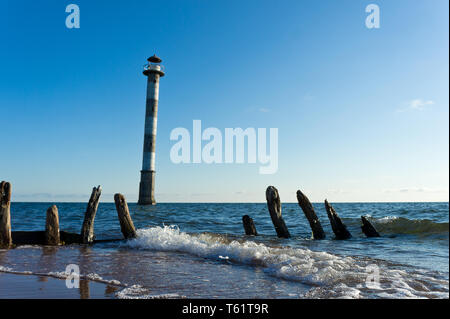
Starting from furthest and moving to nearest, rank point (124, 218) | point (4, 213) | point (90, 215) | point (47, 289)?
point (124, 218) < point (90, 215) < point (4, 213) < point (47, 289)

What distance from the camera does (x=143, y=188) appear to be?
35.2 metres

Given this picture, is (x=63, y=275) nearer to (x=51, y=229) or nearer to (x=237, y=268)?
(x=237, y=268)

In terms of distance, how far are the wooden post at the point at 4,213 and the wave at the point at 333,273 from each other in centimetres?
531

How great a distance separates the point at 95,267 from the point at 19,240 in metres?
5.45

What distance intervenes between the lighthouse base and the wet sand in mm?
29788

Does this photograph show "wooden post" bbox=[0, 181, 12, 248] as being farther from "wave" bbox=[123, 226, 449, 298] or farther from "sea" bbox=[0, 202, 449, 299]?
"wave" bbox=[123, 226, 449, 298]

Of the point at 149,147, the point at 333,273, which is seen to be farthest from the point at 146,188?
the point at 333,273

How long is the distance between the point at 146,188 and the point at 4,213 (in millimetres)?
25994

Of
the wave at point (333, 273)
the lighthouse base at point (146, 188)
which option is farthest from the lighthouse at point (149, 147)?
the wave at point (333, 273)

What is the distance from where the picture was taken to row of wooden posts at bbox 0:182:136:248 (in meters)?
9.40

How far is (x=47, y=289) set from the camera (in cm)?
482

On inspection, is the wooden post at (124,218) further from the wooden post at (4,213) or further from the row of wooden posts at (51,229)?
the wooden post at (4,213)

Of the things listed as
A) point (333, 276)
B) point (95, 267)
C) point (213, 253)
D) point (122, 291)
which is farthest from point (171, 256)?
point (333, 276)

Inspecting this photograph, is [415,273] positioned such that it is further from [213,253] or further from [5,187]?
[5,187]
